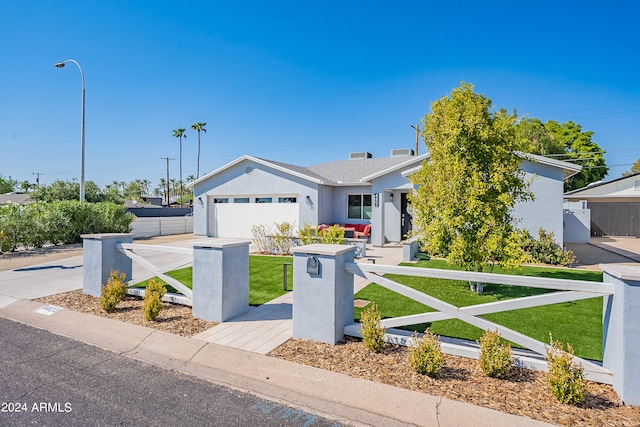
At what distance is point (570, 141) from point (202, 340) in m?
44.2

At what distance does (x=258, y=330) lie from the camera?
5102mm

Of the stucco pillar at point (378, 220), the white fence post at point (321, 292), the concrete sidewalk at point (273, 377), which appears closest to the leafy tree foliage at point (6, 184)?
the stucco pillar at point (378, 220)

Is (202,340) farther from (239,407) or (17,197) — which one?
(17,197)

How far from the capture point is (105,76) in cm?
1950

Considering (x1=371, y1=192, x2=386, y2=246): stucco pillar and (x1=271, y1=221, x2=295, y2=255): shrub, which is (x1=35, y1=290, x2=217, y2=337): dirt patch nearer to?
(x1=271, y1=221, x2=295, y2=255): shrub

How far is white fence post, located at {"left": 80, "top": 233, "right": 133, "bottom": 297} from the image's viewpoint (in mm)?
6759

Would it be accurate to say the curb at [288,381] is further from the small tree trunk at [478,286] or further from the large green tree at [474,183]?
the small tree trunk at [478,286]

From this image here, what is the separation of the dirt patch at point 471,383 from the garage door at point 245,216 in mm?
13781

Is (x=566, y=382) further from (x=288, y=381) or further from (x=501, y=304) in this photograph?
(x=288, y=381)

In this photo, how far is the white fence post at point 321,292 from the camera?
4414 mm

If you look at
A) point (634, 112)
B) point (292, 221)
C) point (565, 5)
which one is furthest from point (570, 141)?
point (292, 221)

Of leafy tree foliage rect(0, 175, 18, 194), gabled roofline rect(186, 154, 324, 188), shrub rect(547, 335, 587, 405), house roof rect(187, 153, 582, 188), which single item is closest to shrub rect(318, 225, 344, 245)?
house roof rect(187, 153, 582, 188)

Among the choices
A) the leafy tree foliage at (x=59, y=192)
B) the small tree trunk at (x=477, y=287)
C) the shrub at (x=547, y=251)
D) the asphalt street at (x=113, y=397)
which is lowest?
the asphalt street at (x=113, y=397)

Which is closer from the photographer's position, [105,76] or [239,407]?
[239,407]
